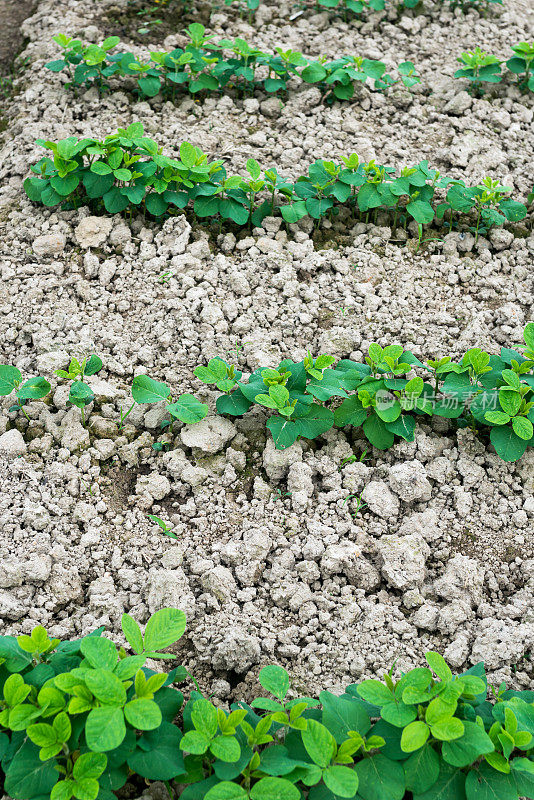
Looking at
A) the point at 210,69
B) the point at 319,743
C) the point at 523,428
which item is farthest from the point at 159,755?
the point at 210,69

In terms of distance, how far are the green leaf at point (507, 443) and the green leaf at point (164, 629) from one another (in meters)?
1.35

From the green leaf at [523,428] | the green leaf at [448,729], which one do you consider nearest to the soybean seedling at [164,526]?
the green leaf at [448,729]

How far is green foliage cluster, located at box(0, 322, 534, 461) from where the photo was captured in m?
2.64

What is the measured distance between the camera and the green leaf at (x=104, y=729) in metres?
1.67

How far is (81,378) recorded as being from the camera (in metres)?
2.77

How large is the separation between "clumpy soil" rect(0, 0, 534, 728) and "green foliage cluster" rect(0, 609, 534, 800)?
29 centimetres

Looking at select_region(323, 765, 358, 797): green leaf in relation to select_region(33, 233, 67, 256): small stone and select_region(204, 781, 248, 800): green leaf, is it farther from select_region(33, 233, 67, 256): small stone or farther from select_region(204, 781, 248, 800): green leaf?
select_region(33, 233, 67, 256): small stone

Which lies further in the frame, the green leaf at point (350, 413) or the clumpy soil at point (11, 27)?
the clumpy soil at point (11, 27)

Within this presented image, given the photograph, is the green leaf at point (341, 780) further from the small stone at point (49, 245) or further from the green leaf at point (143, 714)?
the small stone at point (49, 245)

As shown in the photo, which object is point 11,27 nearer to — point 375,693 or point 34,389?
point 34,389

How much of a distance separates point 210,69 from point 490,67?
5.48 feet

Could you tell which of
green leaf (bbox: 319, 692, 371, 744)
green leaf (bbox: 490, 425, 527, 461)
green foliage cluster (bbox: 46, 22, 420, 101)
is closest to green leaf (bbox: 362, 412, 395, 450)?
green leaf (bbox: 490, 425, 527, 461)

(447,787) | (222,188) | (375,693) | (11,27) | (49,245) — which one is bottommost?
(447,787)

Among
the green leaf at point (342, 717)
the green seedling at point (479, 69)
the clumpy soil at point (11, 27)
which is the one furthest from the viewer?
the clumpy soil at point (11, 27)
